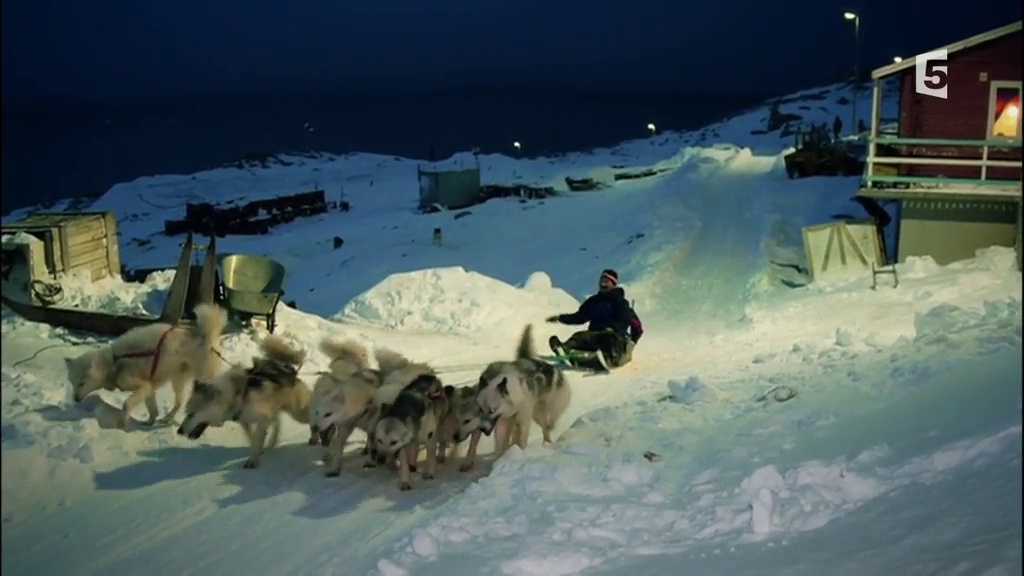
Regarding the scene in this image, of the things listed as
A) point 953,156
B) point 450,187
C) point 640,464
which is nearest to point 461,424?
point 640,464

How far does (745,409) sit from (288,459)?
3.30 meters

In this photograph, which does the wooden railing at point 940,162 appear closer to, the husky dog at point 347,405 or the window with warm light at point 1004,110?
the window with warm light at point 1004,110

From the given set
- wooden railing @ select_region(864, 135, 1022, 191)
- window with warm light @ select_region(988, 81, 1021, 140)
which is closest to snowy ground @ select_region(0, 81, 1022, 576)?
wooden railing @ select_region(864, 135, 1022, 191)

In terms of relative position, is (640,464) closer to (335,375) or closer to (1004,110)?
(335,375)

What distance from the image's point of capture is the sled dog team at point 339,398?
6.39 m

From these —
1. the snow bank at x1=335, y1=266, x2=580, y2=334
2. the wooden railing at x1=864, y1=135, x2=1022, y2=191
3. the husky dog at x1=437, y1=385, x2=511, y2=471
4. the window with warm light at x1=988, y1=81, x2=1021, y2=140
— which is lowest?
the snow bank at x1=335, y1=266, x2=580, y2=334

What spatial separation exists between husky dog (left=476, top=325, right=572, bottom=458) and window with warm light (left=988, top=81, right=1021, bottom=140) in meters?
8.30

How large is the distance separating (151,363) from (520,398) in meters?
2.75

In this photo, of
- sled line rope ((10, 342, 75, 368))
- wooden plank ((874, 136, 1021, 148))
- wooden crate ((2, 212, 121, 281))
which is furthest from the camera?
wooden plank ((874, 136, 1021, 148))

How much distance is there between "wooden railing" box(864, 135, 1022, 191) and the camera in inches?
464

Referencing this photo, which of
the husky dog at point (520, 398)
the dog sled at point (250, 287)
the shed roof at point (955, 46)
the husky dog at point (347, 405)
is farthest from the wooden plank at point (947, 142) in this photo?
the husky dog at point (347, 405)

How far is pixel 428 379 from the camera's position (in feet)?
21.5

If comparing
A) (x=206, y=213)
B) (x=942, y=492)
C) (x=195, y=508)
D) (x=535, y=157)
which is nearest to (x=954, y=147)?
(x=942, y=492)

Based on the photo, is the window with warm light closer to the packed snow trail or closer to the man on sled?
the packed snow trail
